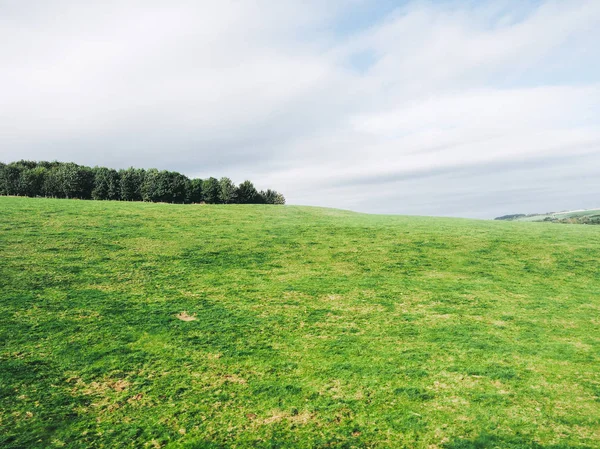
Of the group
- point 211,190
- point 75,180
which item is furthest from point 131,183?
point 211,190

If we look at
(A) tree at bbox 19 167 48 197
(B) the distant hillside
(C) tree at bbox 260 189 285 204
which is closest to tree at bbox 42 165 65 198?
(A) tree at bbox 19 167 48 197

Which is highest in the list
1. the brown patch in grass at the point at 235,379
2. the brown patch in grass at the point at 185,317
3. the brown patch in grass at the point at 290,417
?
the brown patch in grass at the point at 185,317

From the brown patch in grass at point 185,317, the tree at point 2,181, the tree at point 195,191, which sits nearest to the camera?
the brown patch in grass at point 185,317

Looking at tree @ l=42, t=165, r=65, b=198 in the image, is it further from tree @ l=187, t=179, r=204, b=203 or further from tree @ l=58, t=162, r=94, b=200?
tree @ l=187, t=179, r=204, b=203

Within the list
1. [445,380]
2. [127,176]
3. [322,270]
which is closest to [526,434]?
[445,380]

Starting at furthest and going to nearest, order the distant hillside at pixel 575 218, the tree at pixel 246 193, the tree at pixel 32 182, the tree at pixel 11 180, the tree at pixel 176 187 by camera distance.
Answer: the distant hillside at pixel 575 218, the tree at pixel 246 193, the tree at pixel 176 187, the tree at pixel 32 182, the tree at pixel 11 180

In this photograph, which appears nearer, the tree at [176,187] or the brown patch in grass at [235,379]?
the brown patch in grass at [235,379]

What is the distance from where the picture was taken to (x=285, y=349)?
8406 mm

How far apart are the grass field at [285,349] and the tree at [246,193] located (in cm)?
7326

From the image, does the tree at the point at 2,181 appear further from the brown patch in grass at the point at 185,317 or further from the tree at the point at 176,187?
the brown patch in grass at the point at 185,317

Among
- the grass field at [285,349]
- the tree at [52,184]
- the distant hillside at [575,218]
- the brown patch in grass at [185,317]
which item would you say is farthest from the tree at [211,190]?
the distant hillside at [575,218]

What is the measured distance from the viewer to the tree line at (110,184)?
71.6 meters

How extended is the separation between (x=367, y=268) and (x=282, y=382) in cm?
986

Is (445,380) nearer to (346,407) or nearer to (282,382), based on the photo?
(346,407)
